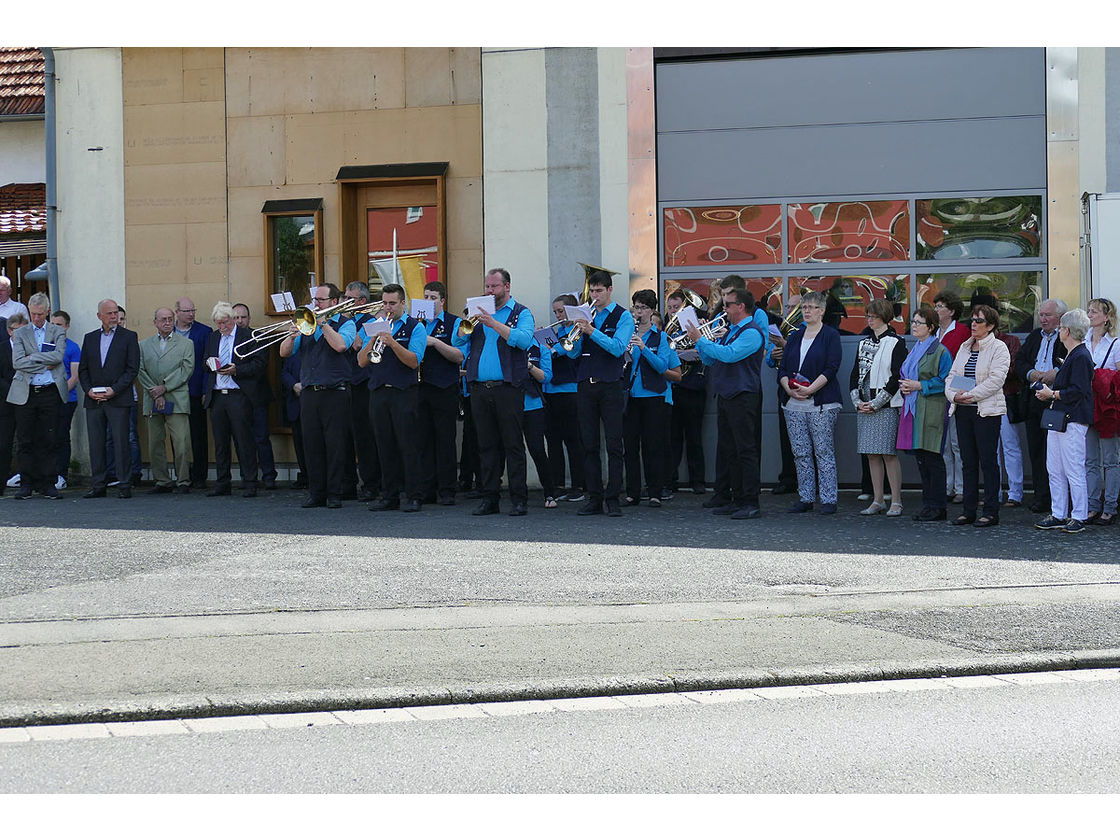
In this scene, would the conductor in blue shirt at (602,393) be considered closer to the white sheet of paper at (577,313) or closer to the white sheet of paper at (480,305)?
the white sheet of paper at (577,313)

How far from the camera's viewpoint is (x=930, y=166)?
48.1 feet

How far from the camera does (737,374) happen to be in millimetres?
12328

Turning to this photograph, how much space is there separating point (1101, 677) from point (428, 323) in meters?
7.99

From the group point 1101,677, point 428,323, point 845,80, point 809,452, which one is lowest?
point 1101,677

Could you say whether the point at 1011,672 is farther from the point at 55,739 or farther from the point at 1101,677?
the point at 55,739

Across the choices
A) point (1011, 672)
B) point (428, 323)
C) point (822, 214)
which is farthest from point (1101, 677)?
point (822, 214)

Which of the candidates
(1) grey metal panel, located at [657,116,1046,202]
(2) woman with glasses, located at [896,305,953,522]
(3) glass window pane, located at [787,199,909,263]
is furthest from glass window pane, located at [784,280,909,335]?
(2) woman with glasses, located at [896,305,953,522]

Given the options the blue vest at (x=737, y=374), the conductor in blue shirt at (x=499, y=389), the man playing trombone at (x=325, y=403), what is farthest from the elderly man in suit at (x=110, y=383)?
the blue vest at (x=737, y=374)

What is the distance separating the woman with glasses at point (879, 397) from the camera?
40.2 feet

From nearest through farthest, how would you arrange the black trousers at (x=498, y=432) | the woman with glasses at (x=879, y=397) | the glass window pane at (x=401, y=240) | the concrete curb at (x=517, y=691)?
the concrete curb at (x=517, y=691) < the woman with glasses at (x=879, y=397) < the black trousers at (x=498, y=432) < the glass window pane at (x=401, y=240)

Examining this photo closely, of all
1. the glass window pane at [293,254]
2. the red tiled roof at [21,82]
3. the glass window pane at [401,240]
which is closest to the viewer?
the glass window pane at [401,240]

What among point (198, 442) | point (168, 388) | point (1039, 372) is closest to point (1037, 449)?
point (1039, 372)

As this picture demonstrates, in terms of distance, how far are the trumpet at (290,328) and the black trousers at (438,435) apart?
1074 millimetres

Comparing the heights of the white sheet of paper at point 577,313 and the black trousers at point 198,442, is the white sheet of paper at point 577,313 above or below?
above
